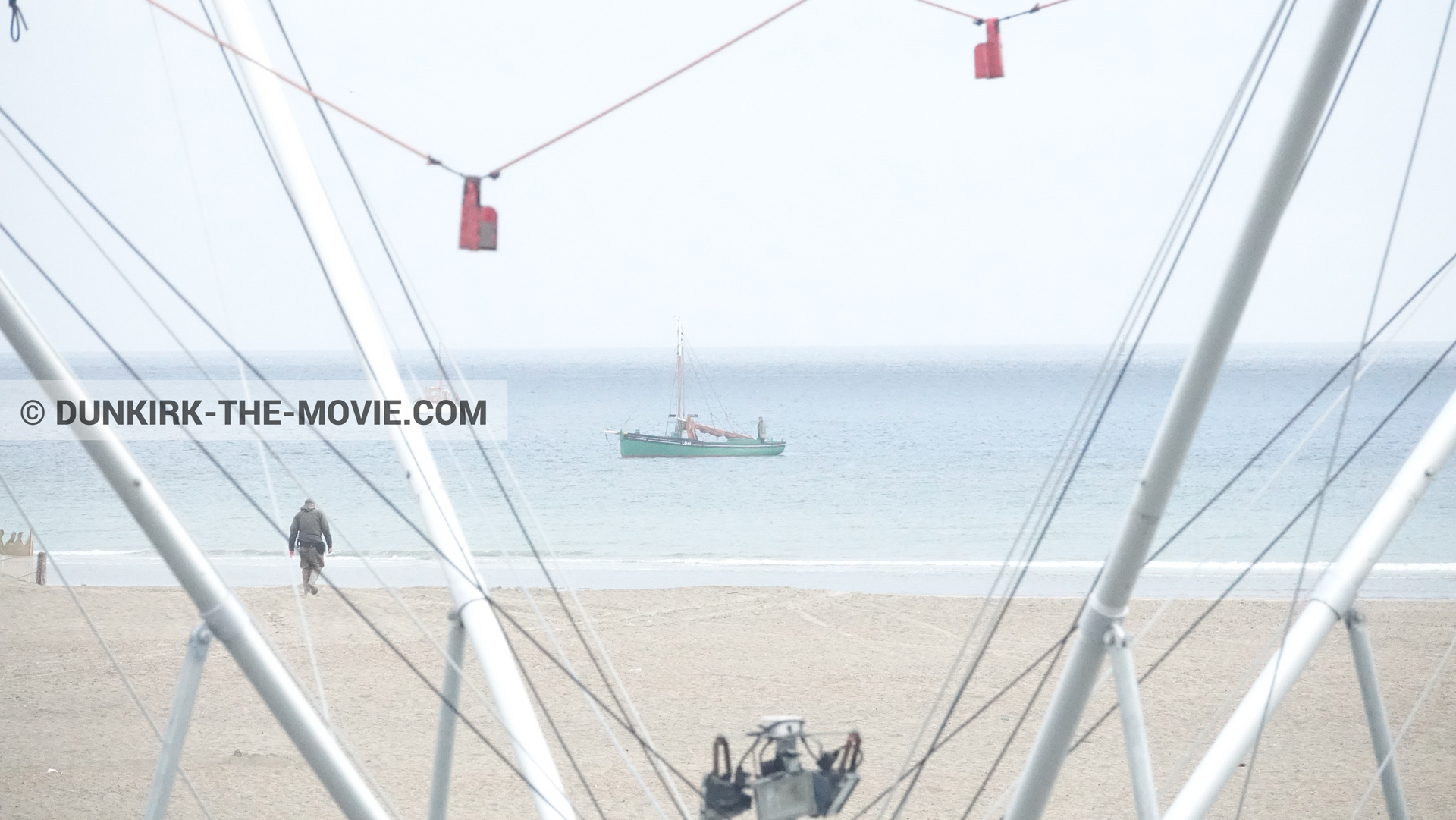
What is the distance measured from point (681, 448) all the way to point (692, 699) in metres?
56.0

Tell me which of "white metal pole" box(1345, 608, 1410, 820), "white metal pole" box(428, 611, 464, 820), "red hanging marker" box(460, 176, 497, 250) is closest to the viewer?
"red hanging marker" box(460, 176, 497, 250)

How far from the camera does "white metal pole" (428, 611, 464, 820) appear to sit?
6.50 metres

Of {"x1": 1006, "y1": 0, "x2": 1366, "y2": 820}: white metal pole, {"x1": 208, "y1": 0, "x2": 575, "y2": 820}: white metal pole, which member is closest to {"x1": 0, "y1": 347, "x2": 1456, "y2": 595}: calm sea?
{"x1": 208, "y1": 0, "x2": 575, "y2": 820}: white metal pole

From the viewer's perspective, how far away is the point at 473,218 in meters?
5.43

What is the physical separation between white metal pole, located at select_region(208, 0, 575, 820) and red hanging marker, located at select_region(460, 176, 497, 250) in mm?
1302

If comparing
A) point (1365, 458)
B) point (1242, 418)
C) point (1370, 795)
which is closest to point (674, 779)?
point (1370, 795)

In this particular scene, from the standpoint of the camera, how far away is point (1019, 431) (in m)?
96.5

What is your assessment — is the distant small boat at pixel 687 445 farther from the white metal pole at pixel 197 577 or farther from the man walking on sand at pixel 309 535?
the white metal pole at pixel 197 577

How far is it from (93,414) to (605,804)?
7820 mm

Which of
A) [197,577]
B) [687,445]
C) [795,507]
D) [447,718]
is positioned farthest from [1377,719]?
[687,445]

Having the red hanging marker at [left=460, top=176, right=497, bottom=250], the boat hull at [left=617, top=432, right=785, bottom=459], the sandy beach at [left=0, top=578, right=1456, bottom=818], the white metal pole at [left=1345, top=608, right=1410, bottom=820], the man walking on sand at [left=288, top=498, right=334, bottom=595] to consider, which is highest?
the boat hull at [left=617, top=432, right=785, bottom=459]

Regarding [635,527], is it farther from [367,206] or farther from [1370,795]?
[367,206]

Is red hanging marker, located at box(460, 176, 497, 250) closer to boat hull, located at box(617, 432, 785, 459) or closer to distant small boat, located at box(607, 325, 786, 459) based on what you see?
distant small boat, located at box(607, 325, 786, 459)

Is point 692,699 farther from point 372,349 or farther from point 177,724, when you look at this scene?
point 177,724
